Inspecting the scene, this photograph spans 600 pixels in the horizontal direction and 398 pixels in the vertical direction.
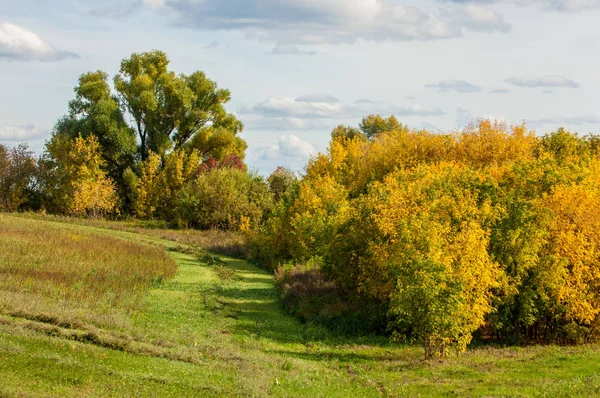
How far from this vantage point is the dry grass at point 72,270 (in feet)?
108

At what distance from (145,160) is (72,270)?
57.6 metres

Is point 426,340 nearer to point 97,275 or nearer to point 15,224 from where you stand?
point 97,275

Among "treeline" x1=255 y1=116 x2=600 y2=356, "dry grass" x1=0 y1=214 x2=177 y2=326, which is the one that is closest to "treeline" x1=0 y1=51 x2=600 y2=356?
"treeline" x1=255 y1=116 x2=600 y2=356

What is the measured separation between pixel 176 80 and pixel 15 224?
4505 centimetres

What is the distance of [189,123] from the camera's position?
102312 millimetres

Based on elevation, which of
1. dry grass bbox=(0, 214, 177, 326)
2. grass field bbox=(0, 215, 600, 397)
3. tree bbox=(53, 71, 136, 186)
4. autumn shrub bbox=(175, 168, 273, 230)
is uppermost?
tree bbox=(53, 71, 136, 186)

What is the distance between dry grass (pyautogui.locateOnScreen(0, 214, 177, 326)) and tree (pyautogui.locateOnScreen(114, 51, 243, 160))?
36474mm

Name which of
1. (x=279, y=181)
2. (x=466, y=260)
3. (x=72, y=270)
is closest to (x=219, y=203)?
(x=279, y=181)

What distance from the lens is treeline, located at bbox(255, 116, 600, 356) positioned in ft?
102

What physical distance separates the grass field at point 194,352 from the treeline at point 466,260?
6.97 feet

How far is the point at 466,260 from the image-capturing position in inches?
1267

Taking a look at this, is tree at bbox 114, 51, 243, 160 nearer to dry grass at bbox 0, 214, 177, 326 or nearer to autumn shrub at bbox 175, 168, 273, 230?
autumn shrub at bbox 175, 168, 273, 230

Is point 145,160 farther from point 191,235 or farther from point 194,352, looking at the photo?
point 194,352

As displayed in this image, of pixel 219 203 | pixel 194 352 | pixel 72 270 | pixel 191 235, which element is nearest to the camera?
pixel 194 352
